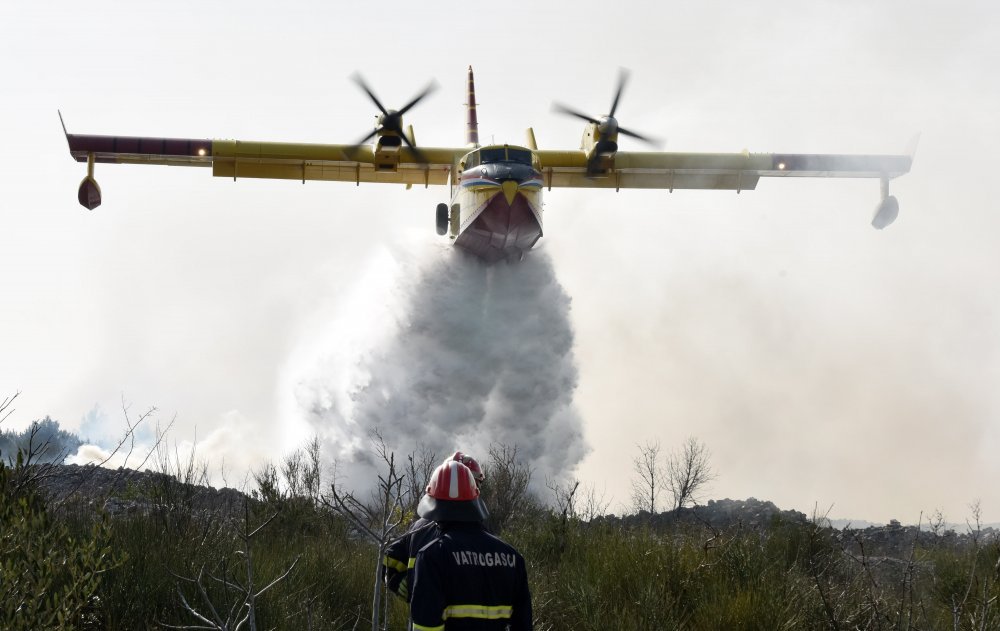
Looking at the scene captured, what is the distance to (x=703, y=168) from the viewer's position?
21.0m

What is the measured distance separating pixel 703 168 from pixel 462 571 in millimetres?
18835

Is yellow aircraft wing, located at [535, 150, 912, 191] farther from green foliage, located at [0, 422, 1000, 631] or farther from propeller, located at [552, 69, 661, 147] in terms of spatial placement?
green foliage, located at [0, 422, 1000, 631]

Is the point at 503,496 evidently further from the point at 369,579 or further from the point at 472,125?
the point at 472,125

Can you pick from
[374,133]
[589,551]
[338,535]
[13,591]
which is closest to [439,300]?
[374,133]

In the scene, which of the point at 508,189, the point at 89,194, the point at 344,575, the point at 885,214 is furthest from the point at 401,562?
the point at 885,214

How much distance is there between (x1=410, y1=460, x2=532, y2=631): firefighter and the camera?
3.55 m

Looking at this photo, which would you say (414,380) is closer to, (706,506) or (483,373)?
(483,373)

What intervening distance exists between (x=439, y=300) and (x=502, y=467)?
25.8ft

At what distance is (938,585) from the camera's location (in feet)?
32.8

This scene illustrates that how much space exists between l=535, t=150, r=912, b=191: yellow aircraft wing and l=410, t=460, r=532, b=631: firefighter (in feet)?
56.5

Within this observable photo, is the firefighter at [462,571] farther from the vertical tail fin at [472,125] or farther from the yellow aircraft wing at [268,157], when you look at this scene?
the vertical tail fin at [472,125]

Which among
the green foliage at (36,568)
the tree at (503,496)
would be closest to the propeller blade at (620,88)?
the tree at (503,496)

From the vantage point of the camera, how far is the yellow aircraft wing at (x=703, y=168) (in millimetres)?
20812

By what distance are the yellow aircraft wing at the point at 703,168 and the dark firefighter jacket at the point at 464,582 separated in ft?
56.7
